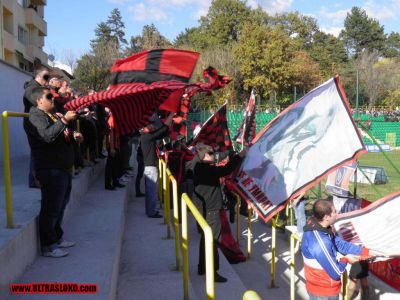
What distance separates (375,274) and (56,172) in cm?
430

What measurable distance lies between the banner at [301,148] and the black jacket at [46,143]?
2236 mm

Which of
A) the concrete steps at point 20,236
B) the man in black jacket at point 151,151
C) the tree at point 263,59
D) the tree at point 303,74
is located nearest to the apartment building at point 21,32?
the tree at point 263,59

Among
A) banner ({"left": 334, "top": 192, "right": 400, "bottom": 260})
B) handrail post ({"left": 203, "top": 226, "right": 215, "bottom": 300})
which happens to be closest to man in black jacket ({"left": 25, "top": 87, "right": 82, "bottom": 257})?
handrail post ({"left": 203, "top": 226, "right": 215, "bottom": 300})

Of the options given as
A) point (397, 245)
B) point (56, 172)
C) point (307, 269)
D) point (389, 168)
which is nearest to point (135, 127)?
point (56, 172)

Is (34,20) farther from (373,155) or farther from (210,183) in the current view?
(210,183)

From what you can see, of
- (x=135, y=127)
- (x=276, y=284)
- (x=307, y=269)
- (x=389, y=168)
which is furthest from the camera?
(x=389, y=168)

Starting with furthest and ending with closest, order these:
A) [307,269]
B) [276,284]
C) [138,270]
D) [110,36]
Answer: [110,36], [276,284], [138,270], [307,269]

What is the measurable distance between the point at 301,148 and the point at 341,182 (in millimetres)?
2668

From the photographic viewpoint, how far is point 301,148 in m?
5.13

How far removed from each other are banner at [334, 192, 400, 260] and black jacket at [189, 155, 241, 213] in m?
1.43

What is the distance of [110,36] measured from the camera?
8538 cm

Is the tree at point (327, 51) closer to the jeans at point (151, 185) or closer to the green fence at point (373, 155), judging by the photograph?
the green fence at point (373, 155)

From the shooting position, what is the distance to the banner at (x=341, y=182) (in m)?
7.34

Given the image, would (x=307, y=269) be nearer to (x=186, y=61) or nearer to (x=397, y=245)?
(x=397, y=245)
